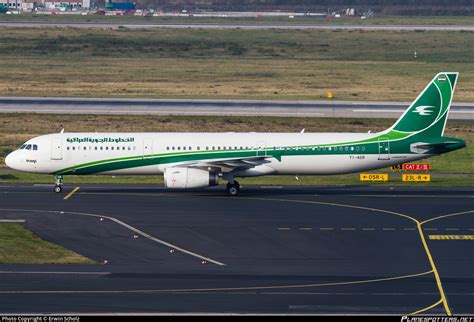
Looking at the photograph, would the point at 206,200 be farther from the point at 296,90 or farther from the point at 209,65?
the point at 209,65

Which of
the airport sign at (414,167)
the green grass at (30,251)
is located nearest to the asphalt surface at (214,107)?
the airport sign at (414,167)

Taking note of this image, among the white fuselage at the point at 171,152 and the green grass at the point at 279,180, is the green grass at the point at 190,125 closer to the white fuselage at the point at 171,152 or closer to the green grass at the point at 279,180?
the green grass at the point at 279,180

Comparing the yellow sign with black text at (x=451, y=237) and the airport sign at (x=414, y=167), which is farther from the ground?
the airport sign at (x=414, y=167)

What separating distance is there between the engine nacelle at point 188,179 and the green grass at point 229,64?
5028cm

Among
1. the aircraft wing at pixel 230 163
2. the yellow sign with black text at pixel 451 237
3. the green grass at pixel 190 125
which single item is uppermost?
the green grass at pixel 190 125

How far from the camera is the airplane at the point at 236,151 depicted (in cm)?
6488

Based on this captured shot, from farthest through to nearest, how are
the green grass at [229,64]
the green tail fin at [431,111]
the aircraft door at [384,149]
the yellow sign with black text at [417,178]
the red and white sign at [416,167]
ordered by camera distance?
1. the green grass at [229,64]
2. the red and white sign at [416,167]
3. the yellow sign with black text at [417,178]
4. the green tail fin at [431,111]
5. the aircraft door at [384,149]

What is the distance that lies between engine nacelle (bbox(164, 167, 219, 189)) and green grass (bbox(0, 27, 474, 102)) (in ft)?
165

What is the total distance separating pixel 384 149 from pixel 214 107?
40128mm

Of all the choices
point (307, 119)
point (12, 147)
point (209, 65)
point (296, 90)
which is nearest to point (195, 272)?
point (12, 147)

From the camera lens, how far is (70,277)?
43.0 metres

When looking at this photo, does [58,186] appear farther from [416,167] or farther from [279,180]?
[416,167]

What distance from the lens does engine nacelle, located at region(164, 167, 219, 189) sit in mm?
62875

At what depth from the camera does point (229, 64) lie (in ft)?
488
